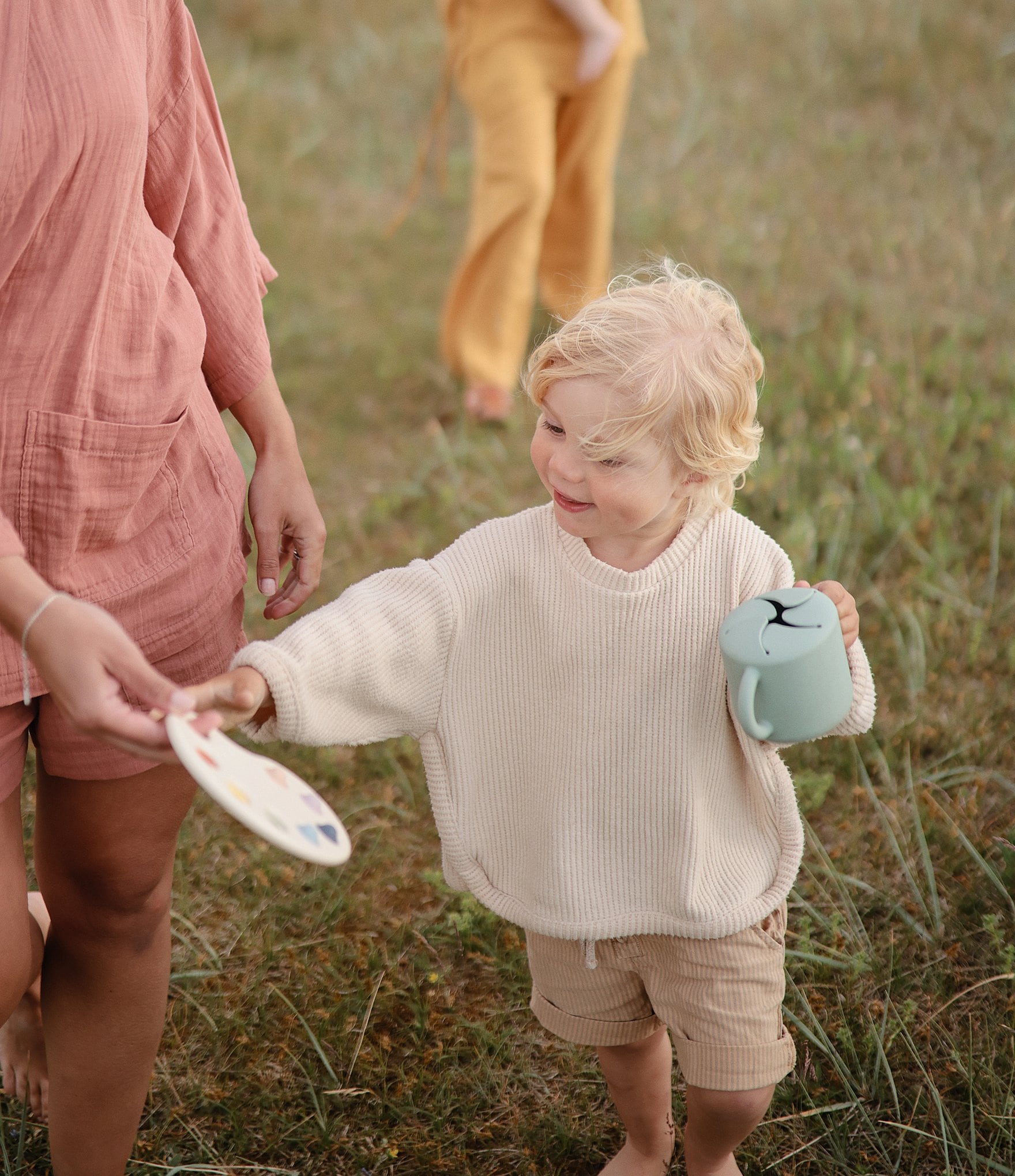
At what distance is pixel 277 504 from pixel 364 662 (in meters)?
0.28

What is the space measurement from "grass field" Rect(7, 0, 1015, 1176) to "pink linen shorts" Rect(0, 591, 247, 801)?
2.38 feet

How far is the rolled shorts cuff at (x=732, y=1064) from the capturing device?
1.54 m

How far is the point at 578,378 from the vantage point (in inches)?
54.5

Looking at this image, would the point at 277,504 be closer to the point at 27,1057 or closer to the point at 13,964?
the point at 13,964

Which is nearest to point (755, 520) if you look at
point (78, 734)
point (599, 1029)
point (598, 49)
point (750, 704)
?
point (598, 49)

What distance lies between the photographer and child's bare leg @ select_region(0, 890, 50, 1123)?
74.7 inches

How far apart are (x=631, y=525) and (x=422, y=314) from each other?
10.2 feet

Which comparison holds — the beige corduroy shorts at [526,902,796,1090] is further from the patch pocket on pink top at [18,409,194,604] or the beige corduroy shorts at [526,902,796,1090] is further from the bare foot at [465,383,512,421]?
the bare foot at [465,383,512,421]

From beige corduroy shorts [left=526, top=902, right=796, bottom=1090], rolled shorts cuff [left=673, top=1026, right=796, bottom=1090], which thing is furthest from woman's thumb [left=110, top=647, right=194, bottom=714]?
rolled shorts cuff [left=673, top=1026, right=796, bottom=1090]

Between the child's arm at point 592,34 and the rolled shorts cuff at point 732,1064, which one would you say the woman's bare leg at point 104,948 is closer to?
the rolled shorts cuff at point 732,1064

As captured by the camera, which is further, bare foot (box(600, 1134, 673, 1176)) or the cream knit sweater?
bare foot (box(600, 1134, 673, 1176))

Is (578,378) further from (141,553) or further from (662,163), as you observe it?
(662,163)

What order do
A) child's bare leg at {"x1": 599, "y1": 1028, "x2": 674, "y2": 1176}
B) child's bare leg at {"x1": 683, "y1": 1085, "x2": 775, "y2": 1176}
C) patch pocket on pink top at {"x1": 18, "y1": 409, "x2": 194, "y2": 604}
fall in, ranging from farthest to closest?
child's bare leg at {"x1": 599, "y1": 1028, "x2": 674, "y2": 1176} → child's bare leg at {"x1": 683, "y1": 1085, "x2": 775, "y2": 1176} → patch pocket on pink top at {"x1": 18, "y1": 409, "x2": 194, "y2": 604}

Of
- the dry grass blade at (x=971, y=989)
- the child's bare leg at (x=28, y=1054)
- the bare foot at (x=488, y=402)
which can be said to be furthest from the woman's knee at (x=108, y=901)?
the bare foot at (x=488, y=402)
